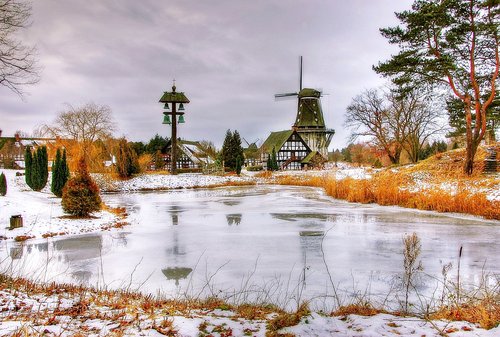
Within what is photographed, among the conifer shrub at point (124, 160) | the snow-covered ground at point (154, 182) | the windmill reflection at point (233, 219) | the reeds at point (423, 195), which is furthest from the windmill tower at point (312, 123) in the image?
the windmill reflection at point (233, 219)

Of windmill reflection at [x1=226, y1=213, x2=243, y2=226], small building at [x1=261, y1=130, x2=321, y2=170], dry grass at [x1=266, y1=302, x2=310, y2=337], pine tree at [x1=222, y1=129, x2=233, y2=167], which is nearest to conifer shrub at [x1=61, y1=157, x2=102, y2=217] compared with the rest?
windmill reflection at [x1=226, y1=213, x2=243, y2=226]

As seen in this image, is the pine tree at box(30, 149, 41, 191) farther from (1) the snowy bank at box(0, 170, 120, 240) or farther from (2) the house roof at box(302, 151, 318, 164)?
(2) the house roof at box(302, 151, 318, 164)

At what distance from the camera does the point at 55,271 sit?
6.46 meters

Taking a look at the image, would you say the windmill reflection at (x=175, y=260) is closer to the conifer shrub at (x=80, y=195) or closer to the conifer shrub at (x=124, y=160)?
the conifer shrub at (x=80, y=195)

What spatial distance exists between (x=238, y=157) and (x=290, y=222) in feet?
101

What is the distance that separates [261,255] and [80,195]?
753cm

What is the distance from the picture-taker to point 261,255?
737 cm

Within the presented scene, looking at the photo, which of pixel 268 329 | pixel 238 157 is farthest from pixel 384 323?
pixel 238 157

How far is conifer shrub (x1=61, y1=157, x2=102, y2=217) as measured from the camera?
12008mm

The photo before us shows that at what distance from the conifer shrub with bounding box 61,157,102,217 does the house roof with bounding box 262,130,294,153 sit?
4675cm

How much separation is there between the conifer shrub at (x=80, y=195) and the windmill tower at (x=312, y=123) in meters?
49.8

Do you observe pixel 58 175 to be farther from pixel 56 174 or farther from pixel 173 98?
pixel 173 98

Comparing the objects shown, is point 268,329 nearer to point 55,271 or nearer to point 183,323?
point 183,323

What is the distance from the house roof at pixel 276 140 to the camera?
59.2 metres
